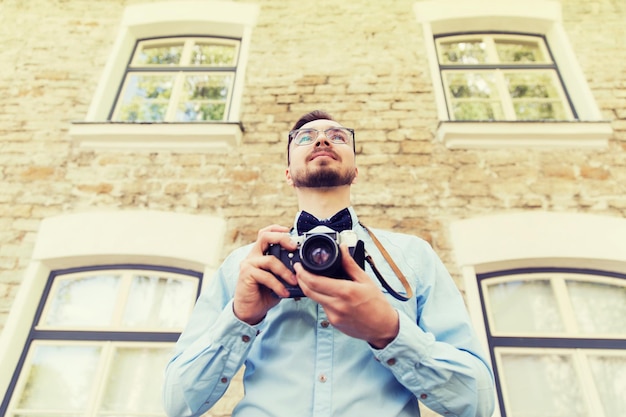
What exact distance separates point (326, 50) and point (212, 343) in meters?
3.37

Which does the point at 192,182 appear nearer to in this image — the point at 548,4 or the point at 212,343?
the point at 212,343

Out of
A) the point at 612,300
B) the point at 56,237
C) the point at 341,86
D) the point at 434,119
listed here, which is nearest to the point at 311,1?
the point at 341,86

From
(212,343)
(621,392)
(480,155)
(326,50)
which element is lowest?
(212,343)

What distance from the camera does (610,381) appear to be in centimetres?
Answer: 248

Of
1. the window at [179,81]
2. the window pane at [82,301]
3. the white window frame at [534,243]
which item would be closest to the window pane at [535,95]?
the white window frame at [534,243]

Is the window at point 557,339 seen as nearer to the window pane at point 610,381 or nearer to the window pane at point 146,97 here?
the window pane at point 610,381

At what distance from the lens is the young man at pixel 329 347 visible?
107 cm

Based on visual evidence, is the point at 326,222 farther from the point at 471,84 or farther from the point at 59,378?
the point at 471,84

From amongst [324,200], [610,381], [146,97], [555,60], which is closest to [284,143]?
[146,97]

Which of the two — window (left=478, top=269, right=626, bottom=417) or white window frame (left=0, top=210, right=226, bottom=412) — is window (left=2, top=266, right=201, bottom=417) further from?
window (left=478, top=269, right=626, bottom=417)

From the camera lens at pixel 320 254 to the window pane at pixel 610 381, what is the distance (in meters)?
2.32

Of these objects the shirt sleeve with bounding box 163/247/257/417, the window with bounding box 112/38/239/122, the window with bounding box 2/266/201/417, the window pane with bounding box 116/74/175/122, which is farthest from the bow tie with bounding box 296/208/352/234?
the window pane with bounding box 116/74/175/122

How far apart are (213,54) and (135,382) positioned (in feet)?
10.4

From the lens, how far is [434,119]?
3480mm
